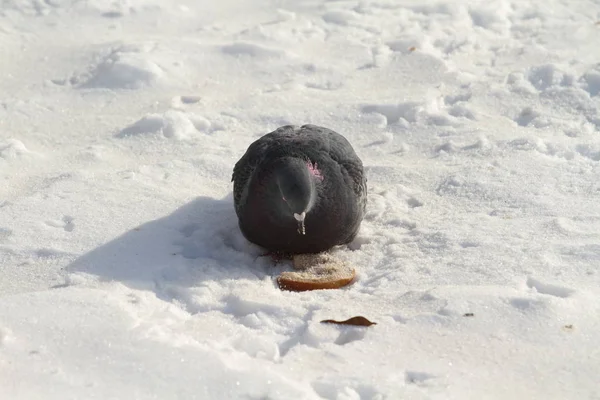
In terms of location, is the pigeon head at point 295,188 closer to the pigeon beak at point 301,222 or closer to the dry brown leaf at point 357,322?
the pigeon beak at point 301,222

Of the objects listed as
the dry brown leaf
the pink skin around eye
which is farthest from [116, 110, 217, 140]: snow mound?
the dry brown leaf

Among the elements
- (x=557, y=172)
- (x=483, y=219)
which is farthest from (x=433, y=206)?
(x=557, y=172)

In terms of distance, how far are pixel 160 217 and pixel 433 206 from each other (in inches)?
A: 58.6

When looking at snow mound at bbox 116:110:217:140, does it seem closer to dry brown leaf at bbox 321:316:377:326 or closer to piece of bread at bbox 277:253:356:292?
piece of bread at bbox 277:253:356:292

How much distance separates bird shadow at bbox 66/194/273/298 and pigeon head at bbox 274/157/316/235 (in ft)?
1.16

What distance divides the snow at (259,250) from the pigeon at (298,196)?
150 mm

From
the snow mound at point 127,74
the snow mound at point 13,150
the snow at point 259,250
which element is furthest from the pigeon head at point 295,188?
the snow mound at point 127,74

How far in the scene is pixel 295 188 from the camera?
371 cm

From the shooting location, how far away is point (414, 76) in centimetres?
597

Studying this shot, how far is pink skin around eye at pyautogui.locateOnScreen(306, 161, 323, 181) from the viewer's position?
391cm

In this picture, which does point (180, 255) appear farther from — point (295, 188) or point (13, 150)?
point (13, 150)

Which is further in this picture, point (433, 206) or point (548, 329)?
point (433, 206)

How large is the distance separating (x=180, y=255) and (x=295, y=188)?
71cm

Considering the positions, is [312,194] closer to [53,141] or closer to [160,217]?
[160,217]
